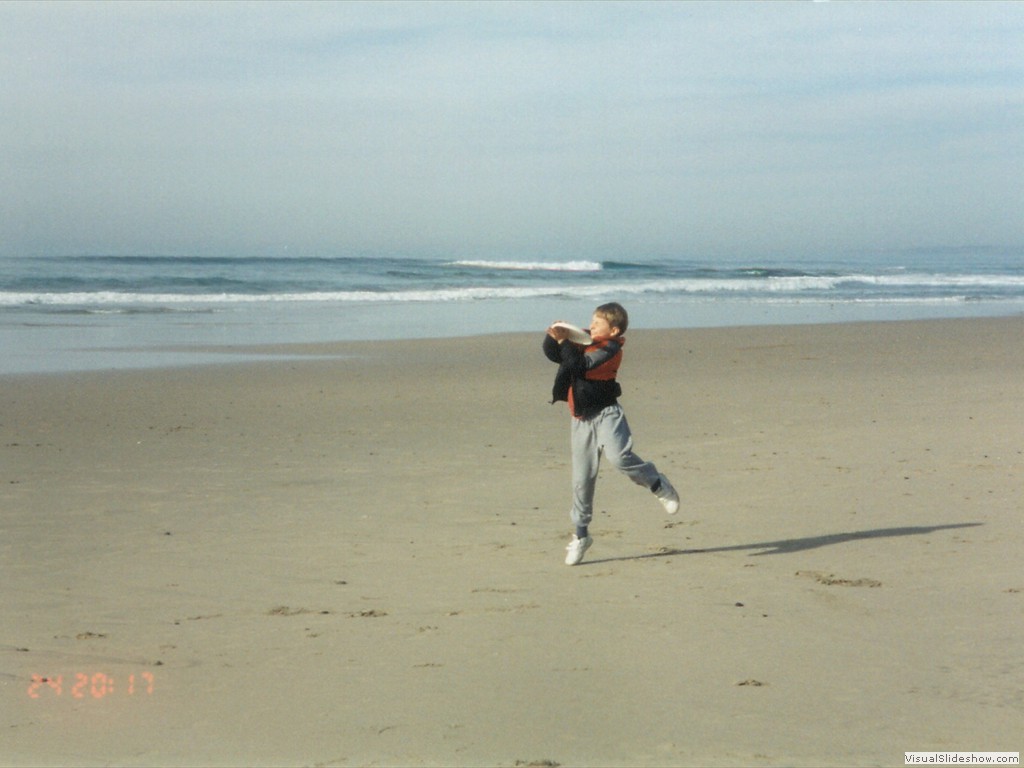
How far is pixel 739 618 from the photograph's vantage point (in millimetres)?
4762

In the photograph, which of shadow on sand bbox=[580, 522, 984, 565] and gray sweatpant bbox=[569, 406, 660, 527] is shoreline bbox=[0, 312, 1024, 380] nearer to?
gray sweatpant bbox=[569, 406, 660, 527]

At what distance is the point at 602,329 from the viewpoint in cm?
582

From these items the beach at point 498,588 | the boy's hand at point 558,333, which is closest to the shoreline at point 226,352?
the beach at point 498,588

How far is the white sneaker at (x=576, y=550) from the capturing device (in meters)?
5.76

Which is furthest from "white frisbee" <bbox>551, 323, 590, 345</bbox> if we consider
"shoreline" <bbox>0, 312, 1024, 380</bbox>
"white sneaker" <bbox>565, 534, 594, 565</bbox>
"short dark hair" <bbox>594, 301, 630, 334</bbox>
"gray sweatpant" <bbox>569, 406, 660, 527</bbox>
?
"shoreline" <bbox>0, 312, 1024, 380</bbox>

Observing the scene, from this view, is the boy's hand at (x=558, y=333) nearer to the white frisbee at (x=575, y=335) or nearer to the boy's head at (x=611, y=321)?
the white frisbee at (x=575, y=335)

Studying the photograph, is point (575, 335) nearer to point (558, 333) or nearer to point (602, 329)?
point (558, 333)

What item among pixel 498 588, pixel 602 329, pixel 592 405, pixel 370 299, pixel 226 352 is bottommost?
pixel 498 588

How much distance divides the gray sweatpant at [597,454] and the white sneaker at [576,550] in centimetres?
9

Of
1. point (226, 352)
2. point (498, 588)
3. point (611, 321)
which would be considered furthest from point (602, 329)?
point (226, 352)

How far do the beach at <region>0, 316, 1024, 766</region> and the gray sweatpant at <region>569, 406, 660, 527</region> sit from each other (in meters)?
0.32

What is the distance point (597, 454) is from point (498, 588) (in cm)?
98

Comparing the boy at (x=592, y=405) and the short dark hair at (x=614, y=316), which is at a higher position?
the short dark hair at (x=614, y=316)

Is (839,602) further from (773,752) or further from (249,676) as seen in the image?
(249,676)
